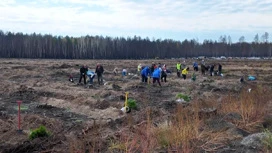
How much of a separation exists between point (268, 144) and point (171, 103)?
9.06m

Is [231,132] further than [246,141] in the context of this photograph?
Yes

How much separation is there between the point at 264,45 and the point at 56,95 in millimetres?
142682

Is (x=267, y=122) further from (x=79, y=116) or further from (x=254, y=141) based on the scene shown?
(x=79, y=116)

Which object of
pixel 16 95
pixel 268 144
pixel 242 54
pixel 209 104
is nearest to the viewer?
pixel 268 144

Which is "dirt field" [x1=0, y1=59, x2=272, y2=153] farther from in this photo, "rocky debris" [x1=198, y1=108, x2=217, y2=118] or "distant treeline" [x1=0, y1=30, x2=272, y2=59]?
"distant treeline" [x1=0, y1=30, x2=272, y2=59]

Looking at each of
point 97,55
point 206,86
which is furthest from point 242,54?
point 206,86

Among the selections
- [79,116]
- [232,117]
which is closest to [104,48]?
[79,116]

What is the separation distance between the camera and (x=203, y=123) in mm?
8977

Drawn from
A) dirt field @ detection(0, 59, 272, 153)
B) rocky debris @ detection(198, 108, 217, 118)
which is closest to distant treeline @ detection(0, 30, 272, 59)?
dirt field @ detection(0, 59, 272, 153)

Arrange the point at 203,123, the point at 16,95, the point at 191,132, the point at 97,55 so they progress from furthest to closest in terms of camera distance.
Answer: the point at 97,55 → the point at 16,95 → the point at 203,123 → the point at 191,132

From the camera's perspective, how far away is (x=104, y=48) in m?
117

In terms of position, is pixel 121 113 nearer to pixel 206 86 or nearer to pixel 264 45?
pixel 206 86

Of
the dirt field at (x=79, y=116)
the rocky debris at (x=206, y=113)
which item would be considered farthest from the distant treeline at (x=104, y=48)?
the rocky debris at (x=206, y=113)

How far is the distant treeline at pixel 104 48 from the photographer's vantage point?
10412cm
